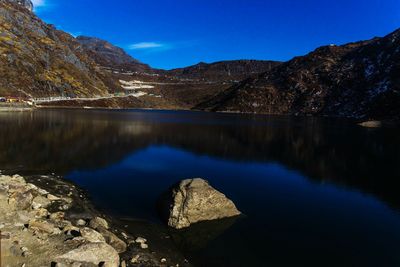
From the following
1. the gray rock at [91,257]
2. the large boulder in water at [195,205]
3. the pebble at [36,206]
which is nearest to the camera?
the gray rock at [91,257]

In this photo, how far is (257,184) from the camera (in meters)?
36.6

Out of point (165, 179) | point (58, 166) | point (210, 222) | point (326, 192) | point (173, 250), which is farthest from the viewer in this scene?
point (58, 166)

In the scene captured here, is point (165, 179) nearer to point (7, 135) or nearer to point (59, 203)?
point (59, 203)

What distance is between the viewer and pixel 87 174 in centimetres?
3694

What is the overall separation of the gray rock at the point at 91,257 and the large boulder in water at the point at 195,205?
757cm

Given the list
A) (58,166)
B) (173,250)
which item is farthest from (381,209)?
(58,166)

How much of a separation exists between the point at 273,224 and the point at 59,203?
14376mm

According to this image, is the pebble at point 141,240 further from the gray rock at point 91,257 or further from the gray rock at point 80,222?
the gray rock at point 91,257

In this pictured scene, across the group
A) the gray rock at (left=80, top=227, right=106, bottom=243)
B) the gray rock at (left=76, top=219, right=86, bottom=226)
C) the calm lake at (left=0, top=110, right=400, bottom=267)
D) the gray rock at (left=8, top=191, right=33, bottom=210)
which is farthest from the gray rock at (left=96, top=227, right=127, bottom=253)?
the gray rock at (left=8, top=191, right=33, bottom=210)

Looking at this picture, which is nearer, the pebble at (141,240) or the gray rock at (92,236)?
the gray rock at (92,236)

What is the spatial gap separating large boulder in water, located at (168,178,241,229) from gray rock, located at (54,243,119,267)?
7.57m

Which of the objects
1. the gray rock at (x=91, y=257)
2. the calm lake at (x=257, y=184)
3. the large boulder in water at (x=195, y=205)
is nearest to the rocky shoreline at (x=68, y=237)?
the gray rock at (x=91, y=257)

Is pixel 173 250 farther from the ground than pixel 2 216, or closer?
closer

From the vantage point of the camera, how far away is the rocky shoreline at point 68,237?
14156 millimetres
